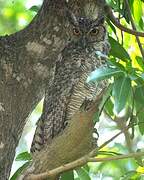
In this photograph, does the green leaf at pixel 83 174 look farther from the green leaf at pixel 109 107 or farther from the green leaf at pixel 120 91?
the green leaf at pixel 120 91

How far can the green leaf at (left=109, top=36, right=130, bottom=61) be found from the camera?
1.53 m

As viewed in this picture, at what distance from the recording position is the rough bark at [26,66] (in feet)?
4.41

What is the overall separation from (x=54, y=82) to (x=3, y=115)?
36 cm

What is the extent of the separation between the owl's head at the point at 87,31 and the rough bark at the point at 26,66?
14 centimetres

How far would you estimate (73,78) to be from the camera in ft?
5.37

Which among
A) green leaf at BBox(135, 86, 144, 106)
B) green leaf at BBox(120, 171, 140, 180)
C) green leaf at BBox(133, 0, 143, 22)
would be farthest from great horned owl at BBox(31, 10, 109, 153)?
green leaf at BBox(120, 171, 140, 180)

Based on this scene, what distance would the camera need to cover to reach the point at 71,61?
1.68 meters

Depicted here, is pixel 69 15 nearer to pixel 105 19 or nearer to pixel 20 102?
pixel 105 19

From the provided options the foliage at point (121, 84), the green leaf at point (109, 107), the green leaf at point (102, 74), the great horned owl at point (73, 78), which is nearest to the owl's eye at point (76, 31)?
the great horned owl at point (73, 78)

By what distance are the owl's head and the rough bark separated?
0.45 feet

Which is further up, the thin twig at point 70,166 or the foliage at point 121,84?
the foliage at point 121,84

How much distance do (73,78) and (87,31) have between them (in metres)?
0.18

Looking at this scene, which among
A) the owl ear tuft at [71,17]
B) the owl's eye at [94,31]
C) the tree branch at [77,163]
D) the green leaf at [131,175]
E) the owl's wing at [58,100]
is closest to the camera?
the tree branch at [77,163]

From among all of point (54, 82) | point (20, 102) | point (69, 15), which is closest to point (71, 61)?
point (54, 82)
